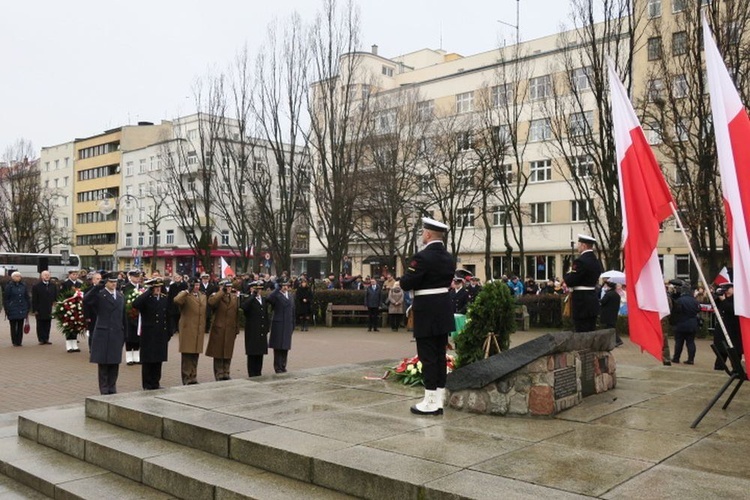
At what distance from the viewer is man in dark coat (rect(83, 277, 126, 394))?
9930 mm

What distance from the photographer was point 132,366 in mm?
14273

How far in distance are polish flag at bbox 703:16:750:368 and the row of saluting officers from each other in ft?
24.4

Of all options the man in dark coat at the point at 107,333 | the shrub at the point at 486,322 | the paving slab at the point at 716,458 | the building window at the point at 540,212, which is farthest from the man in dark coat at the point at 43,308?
the building window at the point at 540,212

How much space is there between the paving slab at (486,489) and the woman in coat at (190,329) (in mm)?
6822

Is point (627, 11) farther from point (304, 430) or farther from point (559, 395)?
point (304, 430)

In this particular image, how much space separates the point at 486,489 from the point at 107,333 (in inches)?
279

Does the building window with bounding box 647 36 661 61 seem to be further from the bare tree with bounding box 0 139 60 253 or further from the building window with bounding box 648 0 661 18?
the bare tree with bounding box 0 139 60 253

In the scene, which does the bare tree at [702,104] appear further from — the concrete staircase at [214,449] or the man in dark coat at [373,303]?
the concrete staircase at [214,449]

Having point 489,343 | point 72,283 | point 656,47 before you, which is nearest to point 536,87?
point 656,47

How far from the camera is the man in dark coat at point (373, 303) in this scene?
2409cm

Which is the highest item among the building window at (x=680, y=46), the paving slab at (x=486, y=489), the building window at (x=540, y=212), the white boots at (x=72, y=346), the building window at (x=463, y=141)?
the building window at (x=680, y=46)

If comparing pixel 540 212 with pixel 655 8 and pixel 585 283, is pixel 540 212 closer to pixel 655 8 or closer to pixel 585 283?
pixel 655 8

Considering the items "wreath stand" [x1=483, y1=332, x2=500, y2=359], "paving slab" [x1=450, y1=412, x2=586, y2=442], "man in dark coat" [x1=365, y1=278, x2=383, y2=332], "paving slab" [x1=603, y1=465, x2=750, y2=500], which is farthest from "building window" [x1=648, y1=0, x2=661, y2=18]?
"paving slab" [x1=603, y1=465, x2=750, y2=500]

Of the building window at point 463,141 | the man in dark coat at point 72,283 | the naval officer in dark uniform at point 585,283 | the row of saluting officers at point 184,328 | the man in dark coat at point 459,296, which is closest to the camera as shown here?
the naval officer in dark uniform at point 585,283
